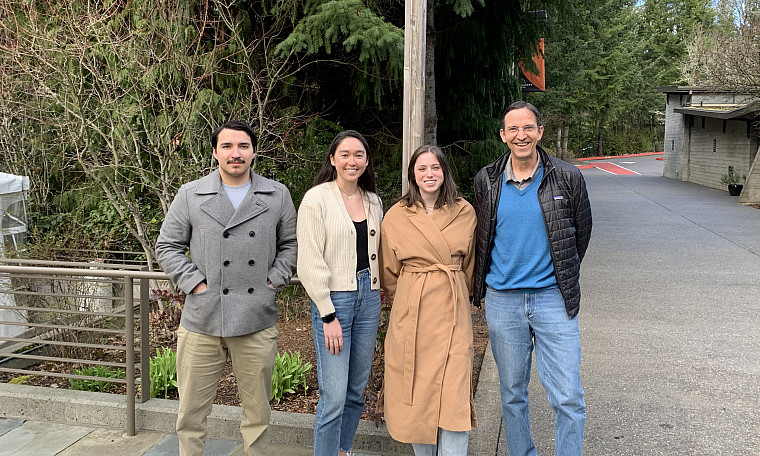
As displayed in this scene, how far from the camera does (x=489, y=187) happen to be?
10.0 feet

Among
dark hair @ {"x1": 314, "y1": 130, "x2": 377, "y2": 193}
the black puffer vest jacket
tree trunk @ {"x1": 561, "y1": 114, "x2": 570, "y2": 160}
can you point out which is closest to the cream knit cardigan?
dark hair @ {"x1": 314, "y1": 130, "x2": 377, "y2": 193}

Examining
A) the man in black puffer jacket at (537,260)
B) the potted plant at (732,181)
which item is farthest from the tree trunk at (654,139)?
the man in black puffer jacket at (537,260)

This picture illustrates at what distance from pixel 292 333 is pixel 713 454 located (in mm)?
3906

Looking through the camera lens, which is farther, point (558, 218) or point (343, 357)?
point (343, 357)

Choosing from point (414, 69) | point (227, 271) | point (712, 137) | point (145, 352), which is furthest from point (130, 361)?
point (712, 137)

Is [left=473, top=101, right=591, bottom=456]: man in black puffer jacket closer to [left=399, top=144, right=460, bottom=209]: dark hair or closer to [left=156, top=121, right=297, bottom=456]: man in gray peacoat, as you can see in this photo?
[left=399, top=144, right=460, bottom=209]: dark hair

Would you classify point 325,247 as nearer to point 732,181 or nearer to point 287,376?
point 287,376

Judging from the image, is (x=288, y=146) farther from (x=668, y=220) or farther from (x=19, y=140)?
(x=668, y=220)

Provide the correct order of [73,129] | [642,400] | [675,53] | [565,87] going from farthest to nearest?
[675,53], [565,87], [73,129], [642,400]

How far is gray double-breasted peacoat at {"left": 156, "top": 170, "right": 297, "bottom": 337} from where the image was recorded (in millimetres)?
2961

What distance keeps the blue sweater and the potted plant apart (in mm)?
20892

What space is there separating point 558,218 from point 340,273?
1.04 m

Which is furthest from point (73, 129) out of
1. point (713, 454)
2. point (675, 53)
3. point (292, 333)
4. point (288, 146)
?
point (675, 53)

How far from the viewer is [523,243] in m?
2.95
